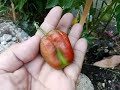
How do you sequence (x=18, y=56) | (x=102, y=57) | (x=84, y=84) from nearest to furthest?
(x=18, y=56)
(x=84, y=84)
(x=102, y=57)

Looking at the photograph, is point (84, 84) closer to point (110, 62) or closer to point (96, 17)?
point (110, 62)

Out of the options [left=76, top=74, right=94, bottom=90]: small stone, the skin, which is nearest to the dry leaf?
[left=76, top=74, right=94, bottom=90]: small stone

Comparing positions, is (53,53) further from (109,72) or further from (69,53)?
(109,72)

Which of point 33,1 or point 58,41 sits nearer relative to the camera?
point 58,41

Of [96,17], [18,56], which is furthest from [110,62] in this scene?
[18,56]

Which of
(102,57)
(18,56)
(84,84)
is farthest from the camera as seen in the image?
(102,57)

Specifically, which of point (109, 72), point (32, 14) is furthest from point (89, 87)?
point (32, 14)
